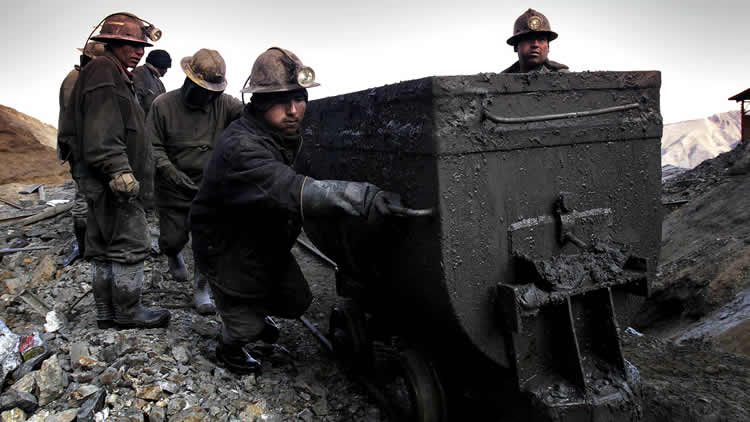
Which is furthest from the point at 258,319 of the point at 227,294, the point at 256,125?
the point at 256,125

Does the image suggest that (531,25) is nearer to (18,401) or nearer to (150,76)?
(18,401)

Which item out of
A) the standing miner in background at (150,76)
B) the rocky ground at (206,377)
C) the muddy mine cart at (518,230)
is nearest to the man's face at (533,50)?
the muddy mine cart at (518,230)

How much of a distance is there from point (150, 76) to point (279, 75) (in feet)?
16.7

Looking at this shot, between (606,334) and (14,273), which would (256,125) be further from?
(14,273)

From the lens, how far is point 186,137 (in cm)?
412

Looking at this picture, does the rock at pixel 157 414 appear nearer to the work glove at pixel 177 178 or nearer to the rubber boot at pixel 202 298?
the rubber boot at pixel 202 298

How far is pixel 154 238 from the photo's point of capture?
6.09 meters

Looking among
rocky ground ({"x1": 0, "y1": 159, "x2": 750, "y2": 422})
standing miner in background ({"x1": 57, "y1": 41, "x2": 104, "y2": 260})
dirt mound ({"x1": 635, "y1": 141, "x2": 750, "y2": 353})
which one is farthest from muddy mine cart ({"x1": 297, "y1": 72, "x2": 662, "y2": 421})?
dirt mound ({"x1": 635, "y1": 141, "x2": 750, "y2": 353})

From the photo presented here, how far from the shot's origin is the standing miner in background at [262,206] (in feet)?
7.88

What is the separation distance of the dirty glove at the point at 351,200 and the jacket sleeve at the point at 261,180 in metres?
0.12

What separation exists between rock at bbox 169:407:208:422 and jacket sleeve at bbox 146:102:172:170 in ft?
6.89

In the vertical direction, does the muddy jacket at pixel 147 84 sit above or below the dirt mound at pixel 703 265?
above

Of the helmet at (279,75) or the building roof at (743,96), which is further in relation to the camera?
the building roof at (743,96)

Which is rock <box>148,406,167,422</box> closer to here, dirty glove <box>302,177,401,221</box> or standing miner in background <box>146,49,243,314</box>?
dirty glove <box>302,177,401,221</box>
